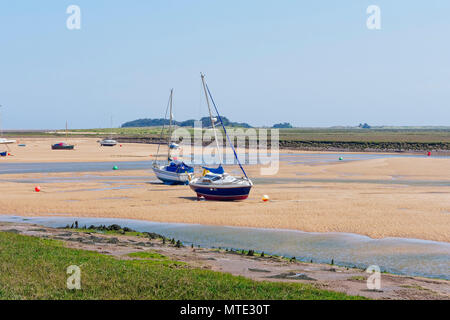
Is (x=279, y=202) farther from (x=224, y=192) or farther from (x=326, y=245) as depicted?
(x=326, y=245)


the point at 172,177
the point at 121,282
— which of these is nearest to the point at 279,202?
the point at 172,177

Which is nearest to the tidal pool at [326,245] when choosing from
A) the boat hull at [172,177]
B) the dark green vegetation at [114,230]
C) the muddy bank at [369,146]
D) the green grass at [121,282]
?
the dark green vegetation at [114,230]

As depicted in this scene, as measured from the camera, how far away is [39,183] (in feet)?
162

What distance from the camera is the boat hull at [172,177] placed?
163 feet

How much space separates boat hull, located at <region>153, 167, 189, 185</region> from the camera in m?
49.5

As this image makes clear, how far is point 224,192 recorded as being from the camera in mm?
37812

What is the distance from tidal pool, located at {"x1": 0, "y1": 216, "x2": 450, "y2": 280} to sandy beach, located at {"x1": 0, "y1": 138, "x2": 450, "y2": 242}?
1300 mm

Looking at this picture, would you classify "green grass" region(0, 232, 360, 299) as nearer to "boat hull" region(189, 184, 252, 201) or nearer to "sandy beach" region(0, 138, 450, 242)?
"sandy beach" region(0, 138, 450, 242)

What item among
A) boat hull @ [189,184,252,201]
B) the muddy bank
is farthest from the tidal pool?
the muddy bank

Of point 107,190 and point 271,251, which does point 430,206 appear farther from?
point 107,190

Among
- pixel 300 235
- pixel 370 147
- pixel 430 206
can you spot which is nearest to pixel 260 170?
pixel 430 206

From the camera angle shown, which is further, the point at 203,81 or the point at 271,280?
the point at 203,81

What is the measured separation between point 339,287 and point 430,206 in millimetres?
20267

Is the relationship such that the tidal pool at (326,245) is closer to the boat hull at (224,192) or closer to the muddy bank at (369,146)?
the boat hull at (224,192)
